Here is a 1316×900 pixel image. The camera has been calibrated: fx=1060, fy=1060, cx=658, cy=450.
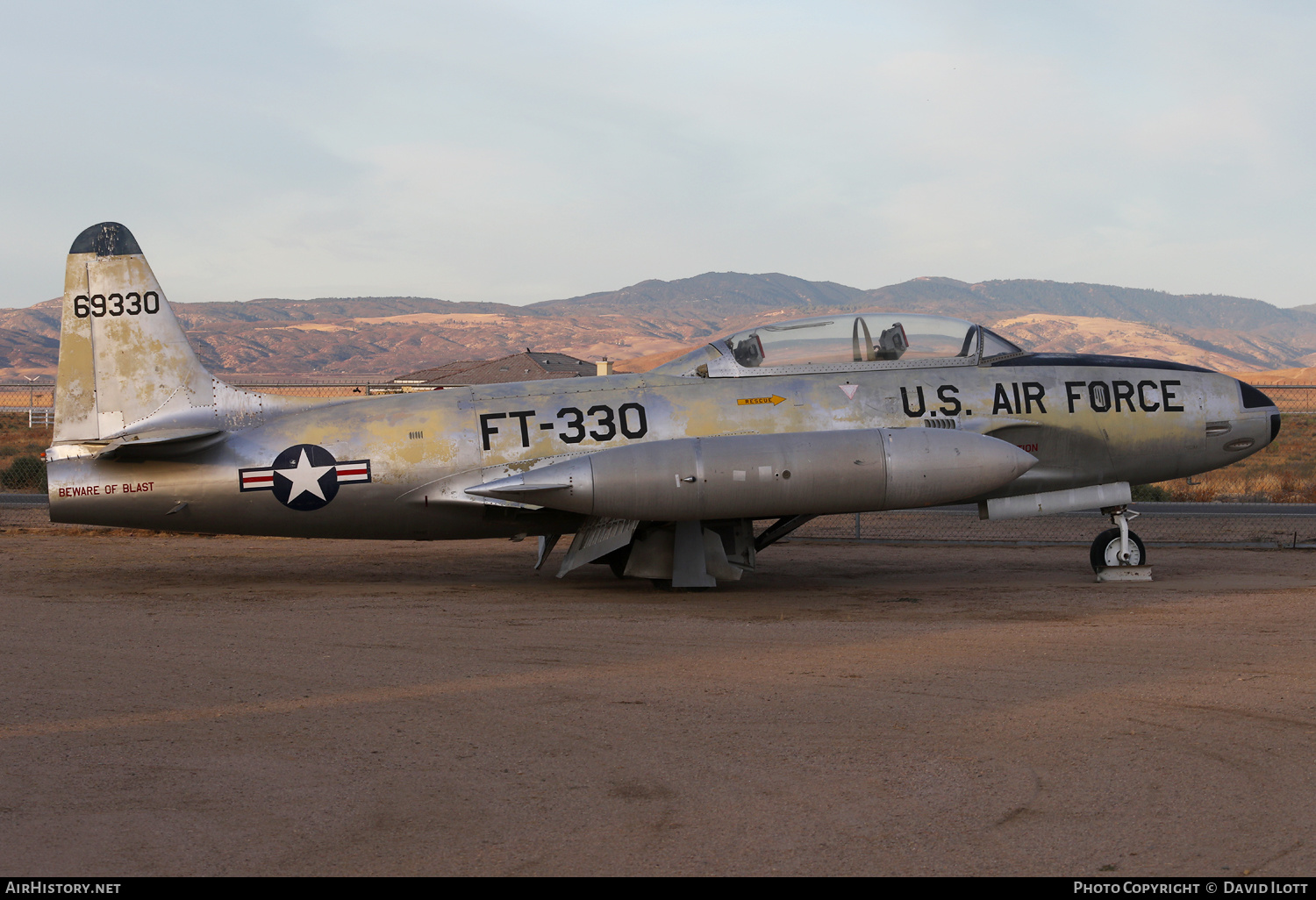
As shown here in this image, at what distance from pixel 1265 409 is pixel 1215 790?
951 cm

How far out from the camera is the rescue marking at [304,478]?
12.2 meters

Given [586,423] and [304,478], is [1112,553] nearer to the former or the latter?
[586,423]

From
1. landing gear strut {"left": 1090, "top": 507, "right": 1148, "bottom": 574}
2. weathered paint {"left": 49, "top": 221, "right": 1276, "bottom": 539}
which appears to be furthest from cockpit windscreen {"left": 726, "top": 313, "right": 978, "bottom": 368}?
landing gear strut {"left": 1090, "top": 507, "right": 1148, "bottom": 574}

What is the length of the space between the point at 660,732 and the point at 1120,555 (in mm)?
8681

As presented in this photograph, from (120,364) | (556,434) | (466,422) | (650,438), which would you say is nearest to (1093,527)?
(650,438)

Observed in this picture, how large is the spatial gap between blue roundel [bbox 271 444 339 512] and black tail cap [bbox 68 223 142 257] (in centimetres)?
323

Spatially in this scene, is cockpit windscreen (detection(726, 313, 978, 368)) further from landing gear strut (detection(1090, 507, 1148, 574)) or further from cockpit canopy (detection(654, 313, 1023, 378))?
landing gear strut (detection(1090, 507, 1148, 574))

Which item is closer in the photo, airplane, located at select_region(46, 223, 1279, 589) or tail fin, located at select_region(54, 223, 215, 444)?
airplane, located at select_region(46, 223, 1279, 589)

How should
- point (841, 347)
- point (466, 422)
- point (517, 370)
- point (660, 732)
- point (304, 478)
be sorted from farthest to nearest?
point (517, 370) < point (841, 347) < point (466, 422) < point (304, 478) < point (660, 732)

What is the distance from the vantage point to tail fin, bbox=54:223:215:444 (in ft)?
41.1

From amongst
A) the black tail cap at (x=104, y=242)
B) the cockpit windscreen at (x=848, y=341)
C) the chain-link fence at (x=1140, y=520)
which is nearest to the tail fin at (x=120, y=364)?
the black tail cap at (x=104, y=242)

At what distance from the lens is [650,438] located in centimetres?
1234

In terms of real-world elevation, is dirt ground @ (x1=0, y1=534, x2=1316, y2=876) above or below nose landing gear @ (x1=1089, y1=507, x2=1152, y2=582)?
below

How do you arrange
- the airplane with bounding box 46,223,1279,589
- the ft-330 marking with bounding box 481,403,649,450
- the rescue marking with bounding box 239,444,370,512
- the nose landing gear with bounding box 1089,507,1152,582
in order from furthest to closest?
the nose landing gear with bounding box 1089,507,1152,582, the ft-330 marking with bounding box 481,403,649,450, the rescue marking with bounding box 239,444,370,512, the airplane with bounding box 46,223,1279,589
